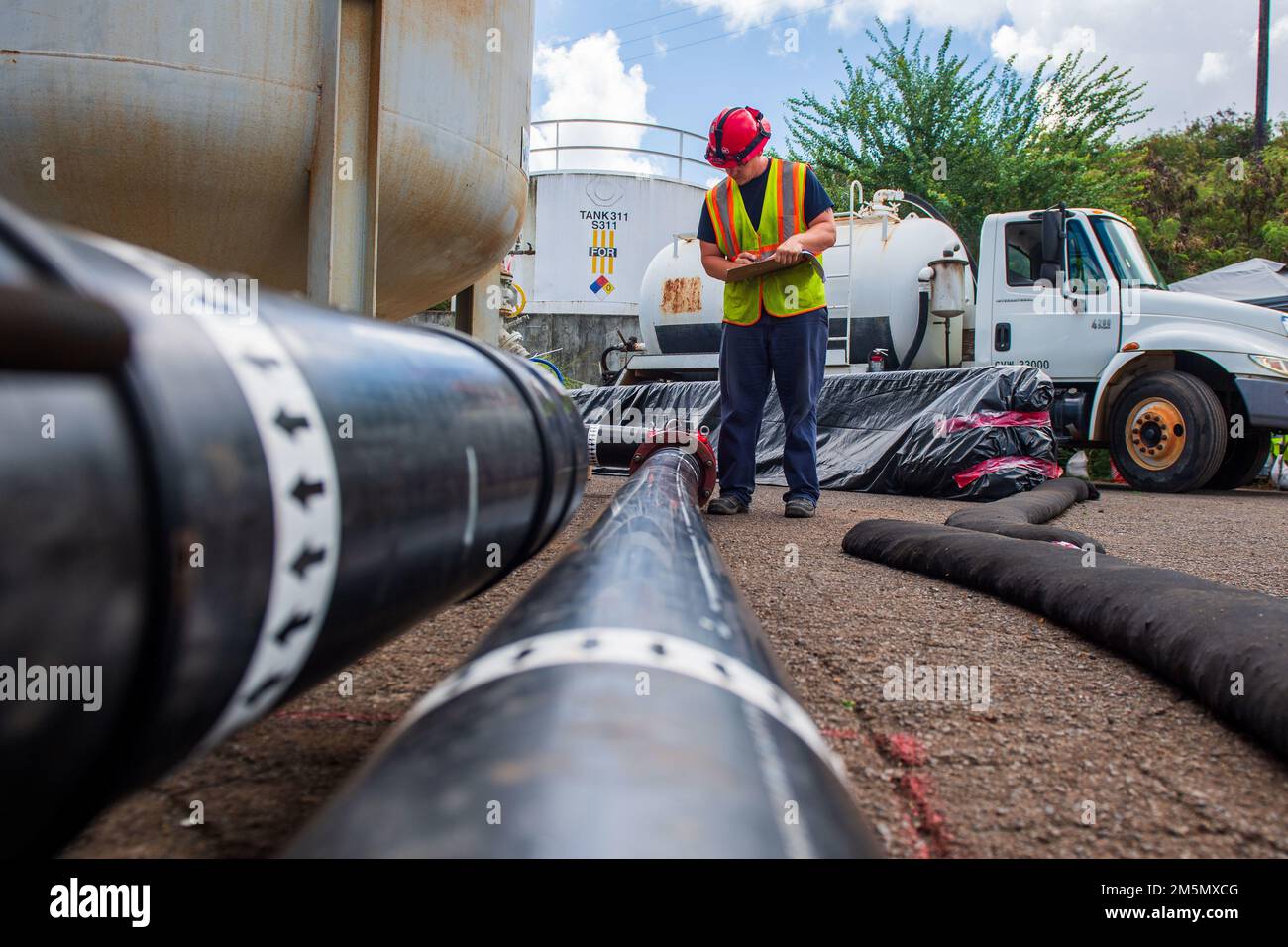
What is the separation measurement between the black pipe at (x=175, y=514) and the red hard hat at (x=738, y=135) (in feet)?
9.91

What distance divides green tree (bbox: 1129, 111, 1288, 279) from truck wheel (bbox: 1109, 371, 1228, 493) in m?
10.7

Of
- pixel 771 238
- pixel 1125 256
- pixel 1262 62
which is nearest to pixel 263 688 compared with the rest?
pixel 771 238

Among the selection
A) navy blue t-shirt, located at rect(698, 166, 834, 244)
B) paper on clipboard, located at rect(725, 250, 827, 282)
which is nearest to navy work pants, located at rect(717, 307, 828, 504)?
paper on clipboard, located at rect(725, 250, 827, 282)

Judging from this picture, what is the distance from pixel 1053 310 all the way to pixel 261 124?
5477 millimetres

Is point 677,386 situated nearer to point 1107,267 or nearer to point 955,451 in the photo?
point 955,451

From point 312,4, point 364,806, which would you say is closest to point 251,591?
point 364,806

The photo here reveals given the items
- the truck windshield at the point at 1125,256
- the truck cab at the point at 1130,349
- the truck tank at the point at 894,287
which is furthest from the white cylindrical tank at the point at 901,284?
the truck windshield at the point at 1125,256

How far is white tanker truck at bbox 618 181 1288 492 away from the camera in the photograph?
555 centimetres

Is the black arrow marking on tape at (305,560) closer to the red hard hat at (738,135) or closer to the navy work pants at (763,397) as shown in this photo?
the navy work pants at (763,397)

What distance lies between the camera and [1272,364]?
5.44 m

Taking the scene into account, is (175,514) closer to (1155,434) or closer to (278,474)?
(278,474)

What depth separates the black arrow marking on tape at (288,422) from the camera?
0.62 metres

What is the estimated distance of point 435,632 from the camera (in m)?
1.69
